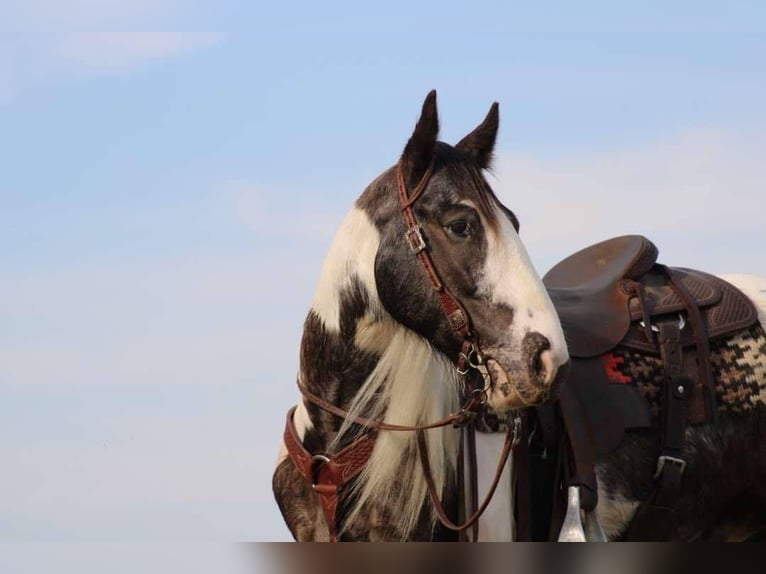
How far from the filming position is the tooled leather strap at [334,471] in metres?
5.36

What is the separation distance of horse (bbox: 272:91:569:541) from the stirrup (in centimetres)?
27

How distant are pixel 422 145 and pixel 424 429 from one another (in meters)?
1.15

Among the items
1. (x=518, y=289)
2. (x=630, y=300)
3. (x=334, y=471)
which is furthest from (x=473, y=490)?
(x=630, y=300)

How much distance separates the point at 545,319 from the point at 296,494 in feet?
4.47

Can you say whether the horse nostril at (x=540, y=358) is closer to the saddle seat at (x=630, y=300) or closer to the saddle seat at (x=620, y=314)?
the saddle seat at (x=620, y=314)

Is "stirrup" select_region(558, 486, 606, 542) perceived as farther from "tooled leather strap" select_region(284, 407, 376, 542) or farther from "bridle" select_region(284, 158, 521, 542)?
"tooled leather strap" select_region(284, 407, 376, 542)

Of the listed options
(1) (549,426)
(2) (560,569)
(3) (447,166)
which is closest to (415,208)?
(3) (447,166)

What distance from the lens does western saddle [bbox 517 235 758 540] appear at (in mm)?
5668

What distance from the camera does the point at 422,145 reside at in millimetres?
5320

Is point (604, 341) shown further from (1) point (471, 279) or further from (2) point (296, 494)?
(2) point (296, 494)

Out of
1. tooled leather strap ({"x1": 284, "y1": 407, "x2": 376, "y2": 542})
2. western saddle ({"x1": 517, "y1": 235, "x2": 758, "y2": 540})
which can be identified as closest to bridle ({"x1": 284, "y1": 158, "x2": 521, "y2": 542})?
tooled leather strap ({"x1": 284, "y1": 407, "x2": 376, "y2": 542})

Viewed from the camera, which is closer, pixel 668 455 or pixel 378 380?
pixel 378 380

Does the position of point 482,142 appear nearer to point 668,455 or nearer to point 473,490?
point 473,490

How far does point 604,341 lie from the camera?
6.00 m
